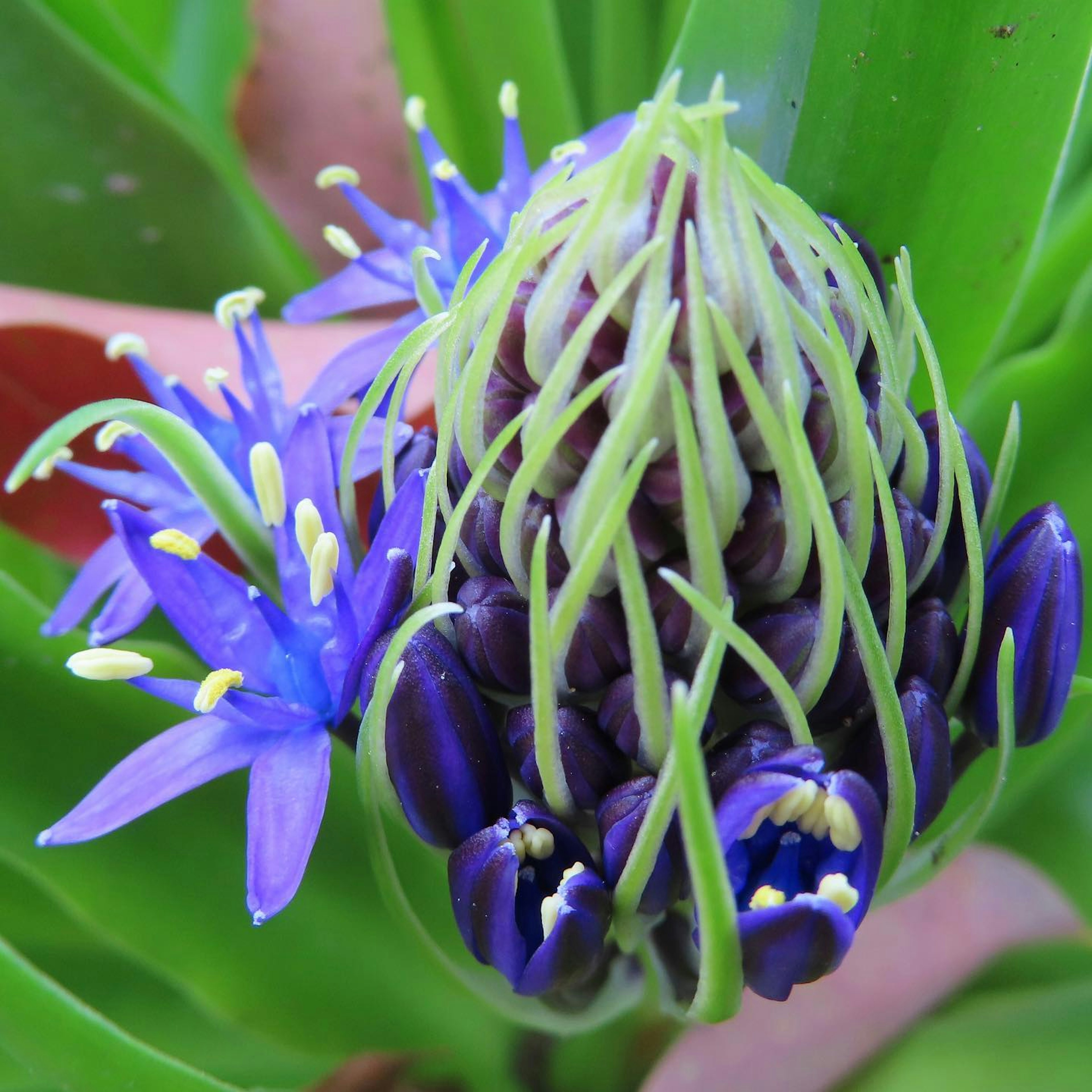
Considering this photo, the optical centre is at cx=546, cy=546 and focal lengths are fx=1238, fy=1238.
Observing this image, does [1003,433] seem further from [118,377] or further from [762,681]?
[118,377]

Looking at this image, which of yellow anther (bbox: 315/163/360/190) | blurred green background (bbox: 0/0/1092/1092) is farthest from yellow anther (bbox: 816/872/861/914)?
yellow anther (bbox: 315/163/360/190)

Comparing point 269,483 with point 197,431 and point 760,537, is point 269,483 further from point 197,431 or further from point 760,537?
point 760,537

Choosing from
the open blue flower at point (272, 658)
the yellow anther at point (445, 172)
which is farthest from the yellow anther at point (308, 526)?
the yellow anther at point (445, 172)

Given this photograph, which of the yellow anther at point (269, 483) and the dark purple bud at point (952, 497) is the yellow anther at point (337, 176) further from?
the dark purple bud at point (952, 497)

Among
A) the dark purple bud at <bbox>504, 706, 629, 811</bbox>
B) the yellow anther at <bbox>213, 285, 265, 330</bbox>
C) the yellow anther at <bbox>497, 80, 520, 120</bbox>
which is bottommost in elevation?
the dark purple bud at <bbox>504, 706, 629, 811</bbox>

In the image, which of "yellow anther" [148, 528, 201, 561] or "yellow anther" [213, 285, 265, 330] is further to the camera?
"yellow anther" [213, 285, 265, 330]

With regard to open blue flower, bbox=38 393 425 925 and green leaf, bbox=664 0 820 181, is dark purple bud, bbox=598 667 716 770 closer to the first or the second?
open blue flower, bbox=38 393 425 925
